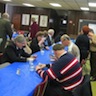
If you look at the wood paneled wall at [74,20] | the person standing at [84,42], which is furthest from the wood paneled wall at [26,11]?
the person standing at [84,42]

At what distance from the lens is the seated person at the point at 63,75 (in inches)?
106

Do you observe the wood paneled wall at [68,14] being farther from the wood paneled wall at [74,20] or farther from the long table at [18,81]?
the long table at [18,81]

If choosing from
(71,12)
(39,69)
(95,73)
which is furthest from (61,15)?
(39,69)

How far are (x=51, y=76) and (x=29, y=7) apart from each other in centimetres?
1271

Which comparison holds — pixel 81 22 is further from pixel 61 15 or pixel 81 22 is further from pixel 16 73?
pixel 16 73

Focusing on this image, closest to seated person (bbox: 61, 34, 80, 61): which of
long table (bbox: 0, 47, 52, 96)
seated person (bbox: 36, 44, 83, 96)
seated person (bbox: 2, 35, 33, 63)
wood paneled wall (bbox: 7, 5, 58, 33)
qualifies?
seated person (bbox: 2, 35, 33, 63)

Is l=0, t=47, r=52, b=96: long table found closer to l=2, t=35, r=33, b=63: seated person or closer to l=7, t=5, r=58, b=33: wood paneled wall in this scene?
l=2, t=35, r=33, b=63: seated person

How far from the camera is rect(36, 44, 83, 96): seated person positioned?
2.69 meters

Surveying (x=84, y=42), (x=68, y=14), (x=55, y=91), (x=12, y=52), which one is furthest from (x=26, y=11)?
(x=55, y=91)

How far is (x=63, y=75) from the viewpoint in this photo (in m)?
2.72

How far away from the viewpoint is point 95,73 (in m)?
5.54

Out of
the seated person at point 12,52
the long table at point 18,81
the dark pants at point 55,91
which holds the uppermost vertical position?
the seated person at point 12,52

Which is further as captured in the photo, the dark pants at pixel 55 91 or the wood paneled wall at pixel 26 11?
the wood paneled wall at pixel 26 11

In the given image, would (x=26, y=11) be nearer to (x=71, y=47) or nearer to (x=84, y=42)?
(x=84, y=42)
